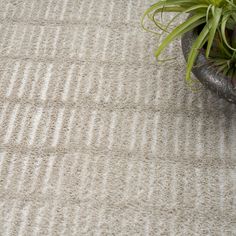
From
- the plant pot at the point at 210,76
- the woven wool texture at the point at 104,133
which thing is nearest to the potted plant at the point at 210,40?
the plant pot at the point at 210,76

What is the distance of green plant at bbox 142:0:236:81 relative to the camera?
3.44ft

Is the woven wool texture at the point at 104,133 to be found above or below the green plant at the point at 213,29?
below

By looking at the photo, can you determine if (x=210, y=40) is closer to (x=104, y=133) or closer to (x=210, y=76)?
(x=210, y=76)

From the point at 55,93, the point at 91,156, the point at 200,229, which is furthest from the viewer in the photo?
the point at 55,93

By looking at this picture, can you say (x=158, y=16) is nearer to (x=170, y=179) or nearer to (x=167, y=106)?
(x=167, y=106)

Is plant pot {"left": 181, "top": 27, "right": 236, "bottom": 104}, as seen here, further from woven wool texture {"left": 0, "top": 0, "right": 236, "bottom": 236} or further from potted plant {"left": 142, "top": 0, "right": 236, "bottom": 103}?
woven wool texture {"left": 0, "top": 0, "right": 236, "bottom": 236}

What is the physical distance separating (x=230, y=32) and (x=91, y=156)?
42 cm

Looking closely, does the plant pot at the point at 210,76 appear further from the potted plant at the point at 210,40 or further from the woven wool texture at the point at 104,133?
the woven wool texture at the point at 104,133

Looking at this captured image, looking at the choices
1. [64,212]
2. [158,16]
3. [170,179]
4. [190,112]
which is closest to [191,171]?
[170,179]

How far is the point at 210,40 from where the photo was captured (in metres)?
1.04

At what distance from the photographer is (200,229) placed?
1083mm

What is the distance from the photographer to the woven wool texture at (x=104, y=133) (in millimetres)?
1108

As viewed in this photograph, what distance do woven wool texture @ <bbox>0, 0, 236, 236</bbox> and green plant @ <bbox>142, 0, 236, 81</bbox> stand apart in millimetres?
167

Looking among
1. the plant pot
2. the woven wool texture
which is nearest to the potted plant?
the plant pot
